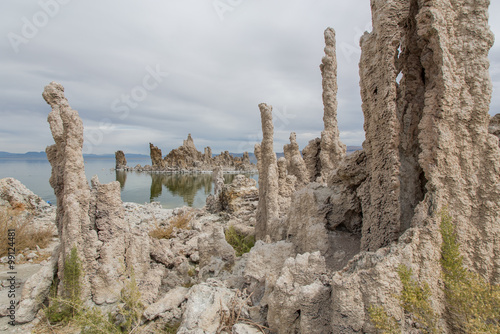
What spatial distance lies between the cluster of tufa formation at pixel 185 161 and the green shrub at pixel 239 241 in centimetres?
5494

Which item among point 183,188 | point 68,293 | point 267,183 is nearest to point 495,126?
point 267,183

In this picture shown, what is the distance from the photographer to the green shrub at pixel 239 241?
6816 mm

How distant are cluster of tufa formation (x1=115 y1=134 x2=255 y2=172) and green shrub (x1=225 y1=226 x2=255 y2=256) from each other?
54943mm

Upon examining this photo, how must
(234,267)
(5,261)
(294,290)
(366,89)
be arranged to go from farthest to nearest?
(5,261), (234,267), (366,89), (294,290)

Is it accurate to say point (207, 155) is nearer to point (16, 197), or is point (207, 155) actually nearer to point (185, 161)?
point (185, 161)

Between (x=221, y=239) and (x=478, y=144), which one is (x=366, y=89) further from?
(x=221, y=239)

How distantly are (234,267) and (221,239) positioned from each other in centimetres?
63

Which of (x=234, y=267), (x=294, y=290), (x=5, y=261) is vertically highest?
(x=294, y=290)

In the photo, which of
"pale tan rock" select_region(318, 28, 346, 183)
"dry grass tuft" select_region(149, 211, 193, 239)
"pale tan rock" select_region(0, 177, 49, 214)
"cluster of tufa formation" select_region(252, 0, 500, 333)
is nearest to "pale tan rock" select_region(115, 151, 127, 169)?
"pale tan rock" select_region(0, 177, 49, 214)

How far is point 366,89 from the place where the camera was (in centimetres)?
301

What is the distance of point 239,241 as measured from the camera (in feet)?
23.2

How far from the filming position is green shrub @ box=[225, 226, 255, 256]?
22.4ft

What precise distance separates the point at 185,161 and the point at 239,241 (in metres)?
59.4

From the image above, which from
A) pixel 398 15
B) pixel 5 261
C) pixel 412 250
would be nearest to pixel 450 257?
pixel 412 250
